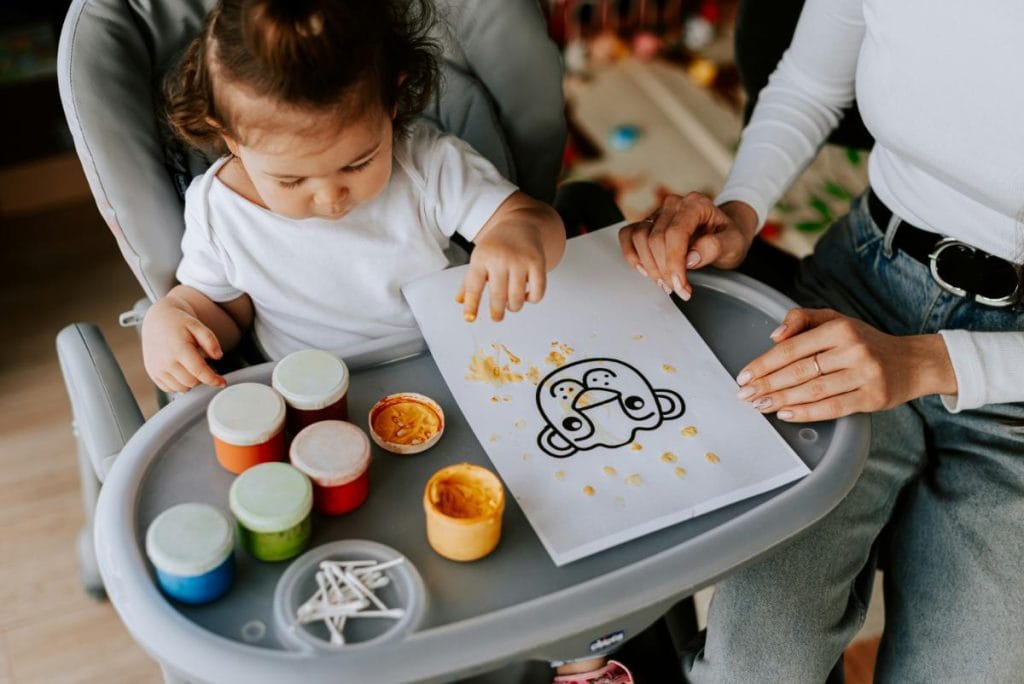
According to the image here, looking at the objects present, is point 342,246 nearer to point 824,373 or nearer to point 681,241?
point 681,241

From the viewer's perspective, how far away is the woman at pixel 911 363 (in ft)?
2.91

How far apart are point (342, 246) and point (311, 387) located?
0.22 m

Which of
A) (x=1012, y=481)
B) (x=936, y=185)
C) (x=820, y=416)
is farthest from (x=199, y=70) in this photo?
(x=1012, y=481)

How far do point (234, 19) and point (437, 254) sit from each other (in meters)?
0.30

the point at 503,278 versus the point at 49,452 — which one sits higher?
the point at 503,278

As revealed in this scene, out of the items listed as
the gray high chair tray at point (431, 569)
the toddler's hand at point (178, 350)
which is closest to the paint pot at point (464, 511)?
the gray high chair tray at point (431, 569)

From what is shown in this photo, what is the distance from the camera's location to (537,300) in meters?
0.85

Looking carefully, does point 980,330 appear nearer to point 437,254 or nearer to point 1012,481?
point 1012,481

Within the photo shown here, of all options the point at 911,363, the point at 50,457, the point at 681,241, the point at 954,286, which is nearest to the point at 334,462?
the point at 681,241

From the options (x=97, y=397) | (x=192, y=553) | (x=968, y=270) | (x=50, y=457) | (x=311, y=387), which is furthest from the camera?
(x=50, y=457)

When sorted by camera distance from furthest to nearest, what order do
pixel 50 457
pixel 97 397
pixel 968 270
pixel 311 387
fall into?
1. pixel 50 457
2. pixel 968 270
3. pixel 97 397
4. pixel 311 387

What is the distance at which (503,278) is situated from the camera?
0.84 metres

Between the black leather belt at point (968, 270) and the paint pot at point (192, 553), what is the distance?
74 centimetres

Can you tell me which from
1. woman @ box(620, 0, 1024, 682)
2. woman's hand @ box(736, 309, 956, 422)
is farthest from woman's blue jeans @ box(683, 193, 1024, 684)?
woman's hand @ box(736, 309, 956, 422)
